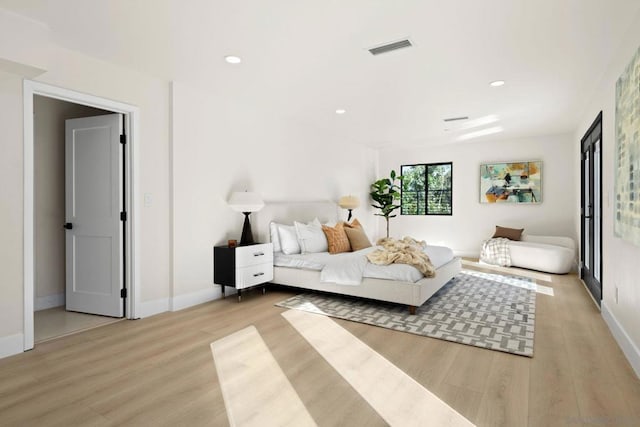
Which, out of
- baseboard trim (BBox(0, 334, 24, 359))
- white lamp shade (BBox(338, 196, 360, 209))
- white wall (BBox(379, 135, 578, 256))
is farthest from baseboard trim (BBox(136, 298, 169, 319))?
white wall (BBox(379, 135, 578, 256))

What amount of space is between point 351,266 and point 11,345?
3.07m

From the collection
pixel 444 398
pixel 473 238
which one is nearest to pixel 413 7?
pixel 444 398

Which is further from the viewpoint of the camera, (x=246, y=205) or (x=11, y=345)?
(x=246, y=205)

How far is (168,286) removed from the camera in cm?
389

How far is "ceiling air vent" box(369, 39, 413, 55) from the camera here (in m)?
2.98

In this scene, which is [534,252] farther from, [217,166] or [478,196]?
[217,166]

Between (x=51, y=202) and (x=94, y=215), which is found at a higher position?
(x=51, y=202)

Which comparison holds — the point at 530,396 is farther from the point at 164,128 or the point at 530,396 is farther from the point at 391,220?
the point at 391,220

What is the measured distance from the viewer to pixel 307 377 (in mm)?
2342

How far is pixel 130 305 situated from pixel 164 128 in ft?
6.21

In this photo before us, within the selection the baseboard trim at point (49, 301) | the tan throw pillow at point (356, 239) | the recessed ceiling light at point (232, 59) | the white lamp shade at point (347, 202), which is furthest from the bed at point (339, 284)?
the baseboard trim at point (49, 301)

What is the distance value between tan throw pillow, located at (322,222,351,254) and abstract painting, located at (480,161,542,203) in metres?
3.99

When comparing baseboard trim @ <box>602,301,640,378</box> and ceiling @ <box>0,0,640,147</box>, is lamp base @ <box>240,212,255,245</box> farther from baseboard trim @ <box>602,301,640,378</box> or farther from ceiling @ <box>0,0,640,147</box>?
baseboard trim @ <box>602,301,640,378</box>

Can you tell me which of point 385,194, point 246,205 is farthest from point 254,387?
point 385,194
